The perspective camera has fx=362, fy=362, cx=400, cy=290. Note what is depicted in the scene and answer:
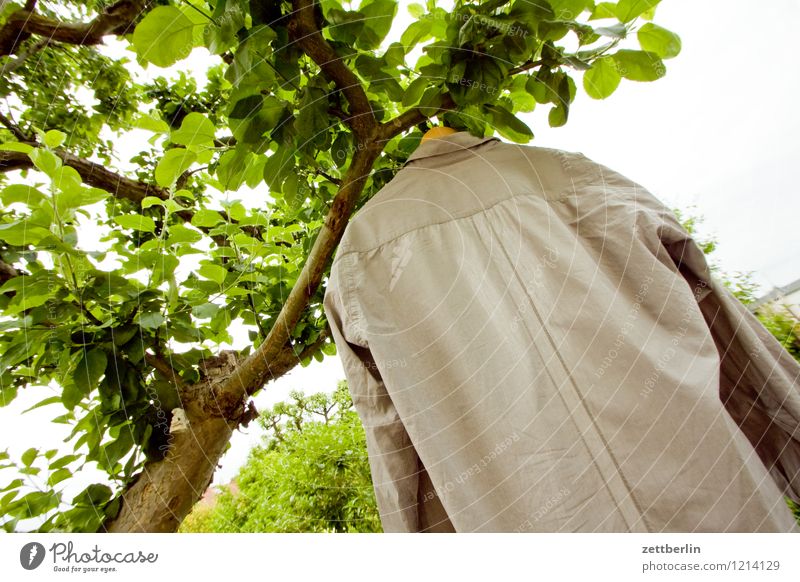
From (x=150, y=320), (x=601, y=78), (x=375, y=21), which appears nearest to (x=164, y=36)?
(x=375, y=21)

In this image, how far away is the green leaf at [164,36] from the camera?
0.38 metres

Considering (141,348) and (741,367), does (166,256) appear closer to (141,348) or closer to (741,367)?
(141,348)

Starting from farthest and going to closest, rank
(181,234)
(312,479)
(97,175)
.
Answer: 1. (312,479)
2. (97,175)
3. (181,234)

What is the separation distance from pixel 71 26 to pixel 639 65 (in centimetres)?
80

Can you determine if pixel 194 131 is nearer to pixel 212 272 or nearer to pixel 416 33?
pixel 212 272

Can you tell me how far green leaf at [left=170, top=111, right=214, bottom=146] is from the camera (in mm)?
498

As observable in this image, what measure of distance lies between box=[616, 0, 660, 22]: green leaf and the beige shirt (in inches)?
7.4

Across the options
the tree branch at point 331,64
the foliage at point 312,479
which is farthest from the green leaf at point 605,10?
the foliage at point 312,479

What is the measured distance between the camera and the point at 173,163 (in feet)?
1.74

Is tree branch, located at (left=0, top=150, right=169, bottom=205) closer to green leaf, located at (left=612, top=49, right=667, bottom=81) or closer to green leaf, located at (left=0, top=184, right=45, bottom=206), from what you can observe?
green leaf, located at (left=0, top=184, right=45, bottom=206)

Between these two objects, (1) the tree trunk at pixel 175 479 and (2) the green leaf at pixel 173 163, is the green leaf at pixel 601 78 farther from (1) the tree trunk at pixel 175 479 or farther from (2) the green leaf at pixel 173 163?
(1) the tree trunk at pixel 175 479

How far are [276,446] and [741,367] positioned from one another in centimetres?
141

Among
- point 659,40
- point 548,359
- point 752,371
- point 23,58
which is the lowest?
point 752,371
